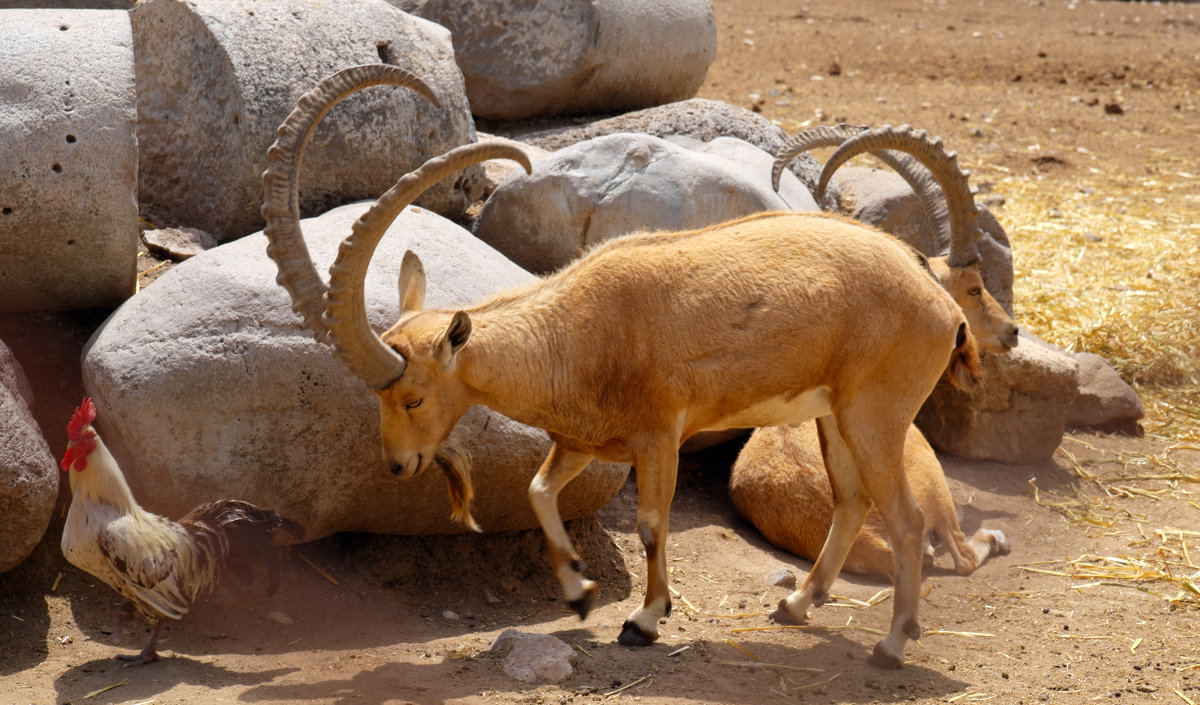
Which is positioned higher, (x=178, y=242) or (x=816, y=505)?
(x=178, y=242)

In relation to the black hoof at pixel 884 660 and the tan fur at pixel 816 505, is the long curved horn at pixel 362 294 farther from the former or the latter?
the tan fur at pixel 816 505

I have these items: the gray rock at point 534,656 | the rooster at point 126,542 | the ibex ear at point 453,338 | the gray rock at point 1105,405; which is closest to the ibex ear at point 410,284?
the ibex ear at point 453,338

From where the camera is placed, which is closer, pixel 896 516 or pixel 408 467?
pixel 408 467

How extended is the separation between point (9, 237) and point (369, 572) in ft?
8.12

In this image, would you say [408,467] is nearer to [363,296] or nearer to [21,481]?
[363,296]

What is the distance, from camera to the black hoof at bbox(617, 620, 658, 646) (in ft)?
17.5

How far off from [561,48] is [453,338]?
510 centimetres

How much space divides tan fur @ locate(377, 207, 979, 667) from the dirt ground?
42 centimetres

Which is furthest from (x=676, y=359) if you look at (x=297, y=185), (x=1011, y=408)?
(x=1011, y=408)

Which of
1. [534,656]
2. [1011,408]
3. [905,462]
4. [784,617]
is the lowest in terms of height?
[784,617]

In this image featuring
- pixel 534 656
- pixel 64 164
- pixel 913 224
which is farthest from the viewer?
pixel 913 224

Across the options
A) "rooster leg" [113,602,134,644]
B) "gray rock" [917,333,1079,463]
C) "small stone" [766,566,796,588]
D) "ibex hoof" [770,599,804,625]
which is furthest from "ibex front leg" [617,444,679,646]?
"gray rock" [917,333,1079,463]

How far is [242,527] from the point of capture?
5.28 m

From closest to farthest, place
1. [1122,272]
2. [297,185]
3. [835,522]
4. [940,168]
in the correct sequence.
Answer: [297,185] → [835,522] → [940,168] → [1122,272]
